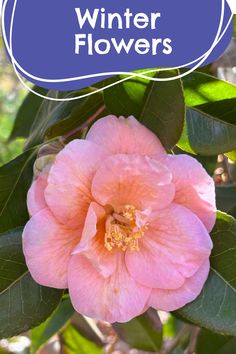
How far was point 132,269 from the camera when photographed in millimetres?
785

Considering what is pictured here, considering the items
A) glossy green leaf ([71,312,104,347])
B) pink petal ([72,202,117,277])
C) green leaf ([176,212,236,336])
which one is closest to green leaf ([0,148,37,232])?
pink petal ([72,202,117,277])

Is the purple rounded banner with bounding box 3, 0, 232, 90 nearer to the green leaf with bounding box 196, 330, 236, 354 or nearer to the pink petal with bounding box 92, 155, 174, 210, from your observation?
the pink petal with bounding box 92, 155, 174, 210

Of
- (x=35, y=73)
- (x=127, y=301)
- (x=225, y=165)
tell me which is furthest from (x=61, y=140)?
(x=225, y=165)

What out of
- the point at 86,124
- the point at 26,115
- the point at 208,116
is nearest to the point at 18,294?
the point at 86,124

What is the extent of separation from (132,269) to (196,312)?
9 centimetres

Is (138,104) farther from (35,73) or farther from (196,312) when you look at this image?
(196,312)

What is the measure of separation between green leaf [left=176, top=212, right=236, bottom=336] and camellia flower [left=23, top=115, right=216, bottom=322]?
28mm

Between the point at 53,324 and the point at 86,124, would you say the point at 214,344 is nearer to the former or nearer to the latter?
the point at 53,324

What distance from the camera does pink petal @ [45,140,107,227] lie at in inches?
28.6

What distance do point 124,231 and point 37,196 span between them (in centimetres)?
11

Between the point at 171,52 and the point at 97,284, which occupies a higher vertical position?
the point at 171,52

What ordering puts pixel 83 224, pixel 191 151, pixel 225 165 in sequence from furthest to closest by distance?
pixel 225 165 < pixel 191 151 < pixel 83 224

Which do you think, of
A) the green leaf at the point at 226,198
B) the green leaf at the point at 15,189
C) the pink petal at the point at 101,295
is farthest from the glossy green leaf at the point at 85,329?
the pink petal at the point at 101,295

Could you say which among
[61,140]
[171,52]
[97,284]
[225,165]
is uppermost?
[171,52]
